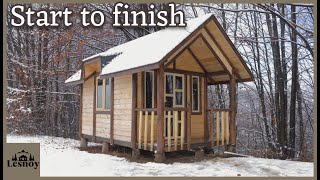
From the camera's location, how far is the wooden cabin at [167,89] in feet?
28.6

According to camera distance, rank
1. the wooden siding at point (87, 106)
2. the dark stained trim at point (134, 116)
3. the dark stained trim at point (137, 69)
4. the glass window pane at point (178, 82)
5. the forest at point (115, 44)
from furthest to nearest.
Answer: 1. the forest at point (115, 44)
2. the wooden siding at point (87, 106)
3. the glass window pane at point (178, 82)
4. the dark stained trim at point (134, 116)
5. the dark stained trim at point (137, 69)

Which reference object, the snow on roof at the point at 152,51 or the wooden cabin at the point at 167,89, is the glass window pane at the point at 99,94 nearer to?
the wooden cabin at the point at 167,89

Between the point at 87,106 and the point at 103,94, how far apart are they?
171 cm

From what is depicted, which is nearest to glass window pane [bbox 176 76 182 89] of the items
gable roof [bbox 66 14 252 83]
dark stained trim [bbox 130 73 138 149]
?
gable roof [bbox 66 14 252 83]

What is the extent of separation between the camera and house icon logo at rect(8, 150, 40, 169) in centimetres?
662

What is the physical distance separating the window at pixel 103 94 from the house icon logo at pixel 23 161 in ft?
14.2

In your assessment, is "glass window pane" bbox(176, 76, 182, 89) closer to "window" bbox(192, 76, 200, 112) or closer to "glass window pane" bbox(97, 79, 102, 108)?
"window" bbox(192, 76, 200, 112)

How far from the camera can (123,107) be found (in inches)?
392

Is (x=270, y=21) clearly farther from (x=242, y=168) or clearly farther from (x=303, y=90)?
(x=242, y=168)

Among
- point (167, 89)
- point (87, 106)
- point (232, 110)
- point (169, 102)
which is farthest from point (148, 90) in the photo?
point (87, 106)

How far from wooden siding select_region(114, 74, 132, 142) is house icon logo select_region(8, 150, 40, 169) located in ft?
10.9

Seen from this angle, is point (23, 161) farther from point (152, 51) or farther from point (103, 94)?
point (103, 94)

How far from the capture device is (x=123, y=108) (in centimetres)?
997

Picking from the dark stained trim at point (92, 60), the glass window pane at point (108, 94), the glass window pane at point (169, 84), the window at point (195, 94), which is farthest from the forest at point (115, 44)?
the glass window pane at point (169, 84)
